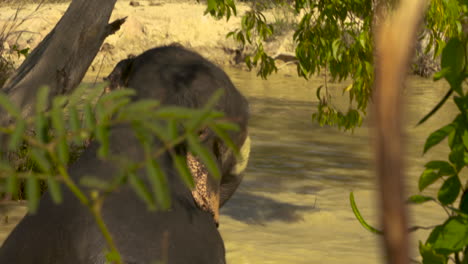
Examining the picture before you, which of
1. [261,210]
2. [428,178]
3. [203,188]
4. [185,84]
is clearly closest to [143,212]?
[203,188]

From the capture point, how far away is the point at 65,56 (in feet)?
17.8

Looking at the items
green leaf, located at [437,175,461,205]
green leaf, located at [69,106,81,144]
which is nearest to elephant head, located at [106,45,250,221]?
green leaf, located at [437,175,461,205]

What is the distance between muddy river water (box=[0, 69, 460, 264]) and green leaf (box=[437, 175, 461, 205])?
8.04ft

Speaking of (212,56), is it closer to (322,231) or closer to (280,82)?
(280,82)

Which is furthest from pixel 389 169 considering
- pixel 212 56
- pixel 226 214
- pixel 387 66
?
pixel 212 56

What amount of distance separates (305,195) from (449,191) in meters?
5.58

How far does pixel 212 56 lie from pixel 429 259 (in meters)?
16.3

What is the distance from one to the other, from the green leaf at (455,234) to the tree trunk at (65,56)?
429cm

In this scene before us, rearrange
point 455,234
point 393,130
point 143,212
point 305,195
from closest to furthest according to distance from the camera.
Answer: point 393,130
point 455,234
point 143,212
point 305,195

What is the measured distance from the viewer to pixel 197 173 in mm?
2926

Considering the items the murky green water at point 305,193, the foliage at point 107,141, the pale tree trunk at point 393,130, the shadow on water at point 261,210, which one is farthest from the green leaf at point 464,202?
the shadow on water at point 261,210

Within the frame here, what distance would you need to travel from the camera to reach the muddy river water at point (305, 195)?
5.25 m

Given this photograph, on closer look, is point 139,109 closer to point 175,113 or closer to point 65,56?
point 175,113

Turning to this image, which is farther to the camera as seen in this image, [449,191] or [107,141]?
[449,191]
